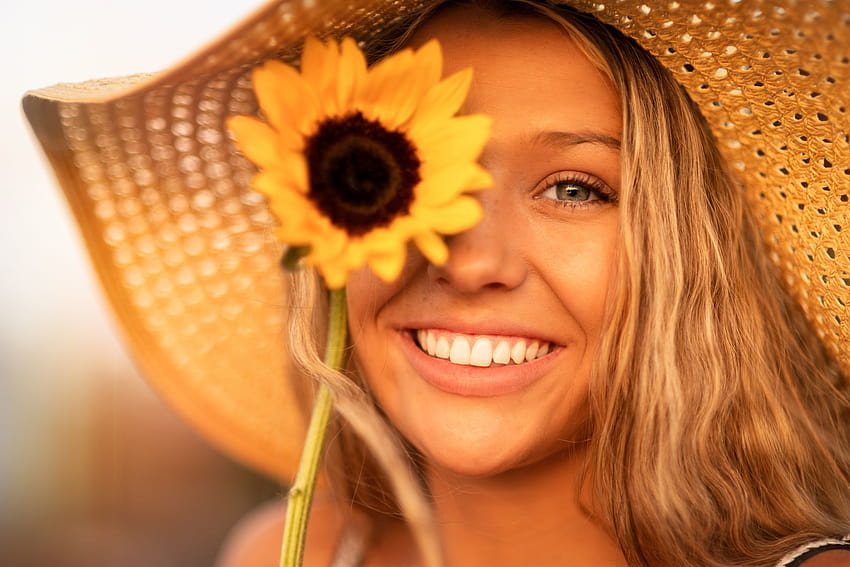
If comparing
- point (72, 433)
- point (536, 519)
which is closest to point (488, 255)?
point (536, 519)

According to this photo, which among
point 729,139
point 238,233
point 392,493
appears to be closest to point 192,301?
point 238,233

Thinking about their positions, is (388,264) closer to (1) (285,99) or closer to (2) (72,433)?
(1) (285,99)

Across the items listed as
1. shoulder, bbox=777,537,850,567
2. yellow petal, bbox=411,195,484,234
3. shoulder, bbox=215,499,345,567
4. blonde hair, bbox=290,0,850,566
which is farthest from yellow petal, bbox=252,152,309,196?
shoulder, bbox=215,499,345,567

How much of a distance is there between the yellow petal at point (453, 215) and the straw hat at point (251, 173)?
309 millimetres

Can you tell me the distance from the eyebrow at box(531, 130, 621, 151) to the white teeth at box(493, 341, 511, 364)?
25 centimetres

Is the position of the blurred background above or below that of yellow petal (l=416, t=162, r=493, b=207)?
below

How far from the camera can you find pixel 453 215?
84 centimetres

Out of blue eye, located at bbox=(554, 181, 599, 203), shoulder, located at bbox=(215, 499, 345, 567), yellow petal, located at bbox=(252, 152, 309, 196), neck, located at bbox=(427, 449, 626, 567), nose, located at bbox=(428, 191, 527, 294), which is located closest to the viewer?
yellow petal, located at bbox=(252, 152, 309, 196)

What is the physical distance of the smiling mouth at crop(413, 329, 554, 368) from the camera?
113 centimetres

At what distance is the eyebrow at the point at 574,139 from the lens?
1.08 metres

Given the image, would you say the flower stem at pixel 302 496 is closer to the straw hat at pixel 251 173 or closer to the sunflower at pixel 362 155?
the sunflower at pixel 362 155

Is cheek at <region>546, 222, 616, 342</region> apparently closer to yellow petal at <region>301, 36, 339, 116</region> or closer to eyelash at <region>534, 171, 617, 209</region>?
eyelash at <region>534, 171, 617, 209</region>

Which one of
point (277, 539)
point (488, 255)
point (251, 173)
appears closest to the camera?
point (488, 255)

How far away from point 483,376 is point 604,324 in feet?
0.54
